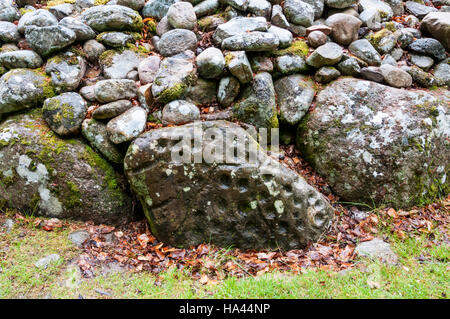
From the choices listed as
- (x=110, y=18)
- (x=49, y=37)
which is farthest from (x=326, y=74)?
(x=49, y=37)

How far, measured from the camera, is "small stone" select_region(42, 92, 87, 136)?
14.6 ft

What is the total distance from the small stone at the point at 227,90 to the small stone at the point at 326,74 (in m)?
1.42

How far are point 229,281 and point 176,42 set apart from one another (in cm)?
368

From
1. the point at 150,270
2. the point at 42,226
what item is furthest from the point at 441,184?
the point at 42,226

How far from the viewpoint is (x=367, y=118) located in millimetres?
4816

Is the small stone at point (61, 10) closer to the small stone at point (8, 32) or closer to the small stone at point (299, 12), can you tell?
the small stone at point (8, 32)

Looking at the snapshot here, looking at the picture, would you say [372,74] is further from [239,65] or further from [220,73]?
[220,73]

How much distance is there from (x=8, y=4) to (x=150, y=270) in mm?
5258

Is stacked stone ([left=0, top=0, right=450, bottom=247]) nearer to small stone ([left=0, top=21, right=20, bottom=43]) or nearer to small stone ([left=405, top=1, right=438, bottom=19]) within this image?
small stone ([left=0, top=21, right=20, bottom=43])

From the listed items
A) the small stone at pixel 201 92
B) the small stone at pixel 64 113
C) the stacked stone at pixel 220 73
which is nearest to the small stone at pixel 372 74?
the stacked stone at pixel 220 73

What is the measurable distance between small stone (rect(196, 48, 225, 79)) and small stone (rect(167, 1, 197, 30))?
83 centimetres

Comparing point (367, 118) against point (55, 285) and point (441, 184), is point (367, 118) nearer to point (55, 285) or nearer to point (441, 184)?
point (441, 184)

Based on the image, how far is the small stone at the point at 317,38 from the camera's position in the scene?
534cm

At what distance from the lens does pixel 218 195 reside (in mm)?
4215
